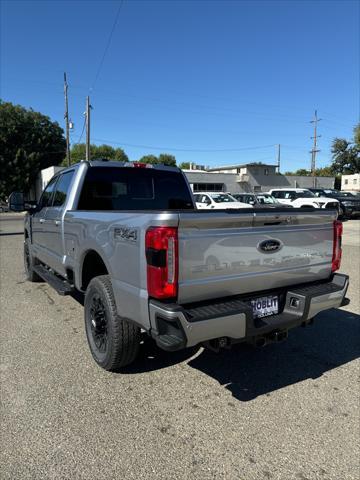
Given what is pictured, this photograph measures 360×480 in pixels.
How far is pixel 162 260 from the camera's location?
2521 millimetres

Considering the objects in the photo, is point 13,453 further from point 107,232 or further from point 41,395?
point 107,232

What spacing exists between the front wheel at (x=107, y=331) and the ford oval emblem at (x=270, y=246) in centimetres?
123

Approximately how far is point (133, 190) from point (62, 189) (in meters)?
1.02

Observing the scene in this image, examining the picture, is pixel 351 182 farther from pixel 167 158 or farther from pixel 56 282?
pixel 56 282

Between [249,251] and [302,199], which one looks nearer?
[249,251]

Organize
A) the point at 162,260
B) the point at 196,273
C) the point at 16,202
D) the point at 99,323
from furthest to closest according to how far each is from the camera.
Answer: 1. the point at 16,202
2. the point at 99,323
3. the point at 196,273
4. the point at 162,260

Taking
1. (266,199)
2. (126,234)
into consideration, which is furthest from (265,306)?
(266,199)

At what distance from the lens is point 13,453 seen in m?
2.43

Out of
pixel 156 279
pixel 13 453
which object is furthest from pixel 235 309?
pixel 13 453

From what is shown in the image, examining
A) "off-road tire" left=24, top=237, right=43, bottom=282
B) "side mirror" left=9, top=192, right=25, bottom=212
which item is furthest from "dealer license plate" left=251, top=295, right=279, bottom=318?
"off-road tire" left=24, top=237, right=43, bottom=282

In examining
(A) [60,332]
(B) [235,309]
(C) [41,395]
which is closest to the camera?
(B) [235,309]

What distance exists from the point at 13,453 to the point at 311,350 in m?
2.95

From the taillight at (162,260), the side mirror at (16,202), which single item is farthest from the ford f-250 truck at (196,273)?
the side mirror at (16,202)

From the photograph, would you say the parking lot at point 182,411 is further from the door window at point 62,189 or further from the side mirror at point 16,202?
the side mirror at point 16,202
